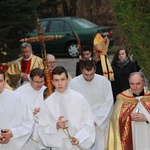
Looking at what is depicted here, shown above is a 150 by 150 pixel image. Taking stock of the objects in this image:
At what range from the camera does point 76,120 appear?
24.3 ft

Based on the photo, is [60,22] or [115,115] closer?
[115,115]

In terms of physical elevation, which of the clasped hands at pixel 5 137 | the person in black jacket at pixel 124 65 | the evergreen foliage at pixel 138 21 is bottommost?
the clasped hands at pixel 5 137

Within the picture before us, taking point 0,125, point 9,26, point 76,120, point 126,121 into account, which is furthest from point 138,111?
point 9,26

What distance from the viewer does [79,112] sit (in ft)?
24.3

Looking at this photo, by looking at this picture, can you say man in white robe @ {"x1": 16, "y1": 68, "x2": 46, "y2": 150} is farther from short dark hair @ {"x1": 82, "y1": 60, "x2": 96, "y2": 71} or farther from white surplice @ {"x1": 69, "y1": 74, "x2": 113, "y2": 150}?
short dark hair @ {"x1": 82, "y1": 60, "x2": 96, "y2": 71}

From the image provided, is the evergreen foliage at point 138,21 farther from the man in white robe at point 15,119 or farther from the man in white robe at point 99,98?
the man in white robe at point 99,98

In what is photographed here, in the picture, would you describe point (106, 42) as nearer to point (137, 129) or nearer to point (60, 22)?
point (137, 129)

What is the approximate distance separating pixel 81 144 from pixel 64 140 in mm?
334

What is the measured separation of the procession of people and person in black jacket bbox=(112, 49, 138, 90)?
0.47 m

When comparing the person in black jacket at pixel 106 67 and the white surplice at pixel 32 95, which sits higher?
the person in black jacket at pixel 106 67

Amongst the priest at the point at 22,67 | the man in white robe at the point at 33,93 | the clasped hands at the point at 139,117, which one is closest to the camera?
the clasped hands at the point at 139,117

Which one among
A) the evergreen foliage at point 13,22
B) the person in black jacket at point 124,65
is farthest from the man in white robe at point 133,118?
the evergreen foliage at point 13,22

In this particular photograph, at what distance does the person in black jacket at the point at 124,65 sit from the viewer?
1087 centimetres

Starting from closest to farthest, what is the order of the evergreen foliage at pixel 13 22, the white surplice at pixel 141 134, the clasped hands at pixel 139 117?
the clasped hands at pixel 139 117
the white surplice at pixel 141 134
the evergreen foliage at pixel 13 22
